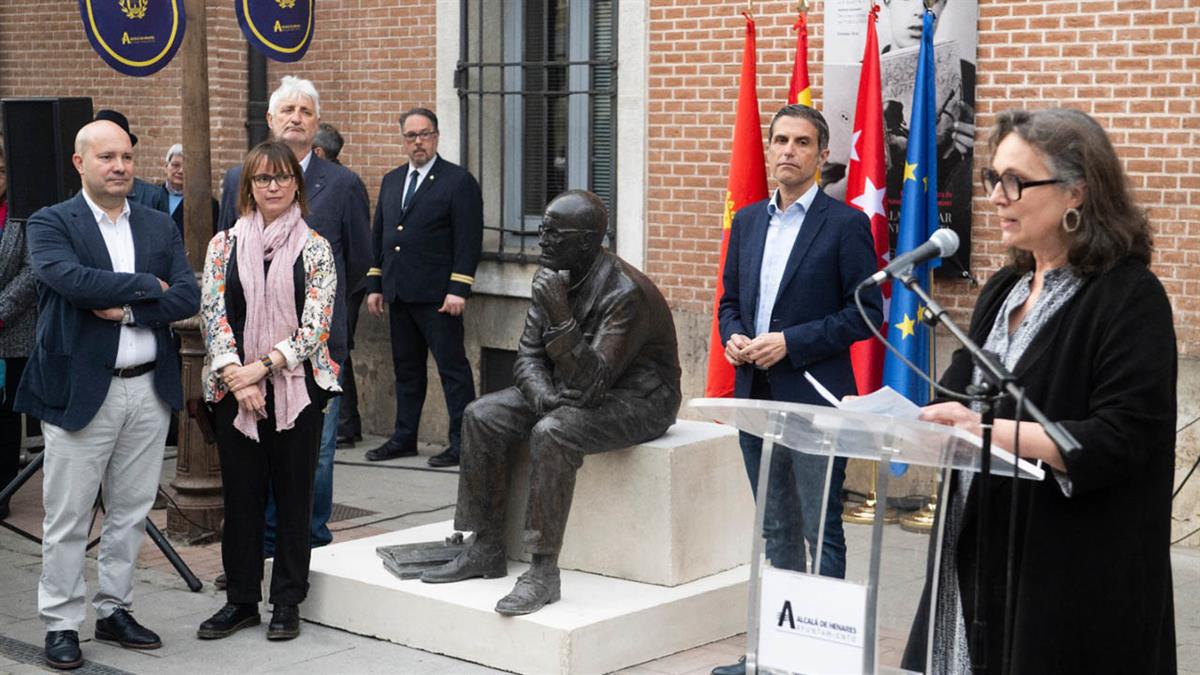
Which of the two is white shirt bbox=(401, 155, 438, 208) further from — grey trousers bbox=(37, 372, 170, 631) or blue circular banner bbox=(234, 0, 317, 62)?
grey trousers bbox=(37, 372, 170, 631)

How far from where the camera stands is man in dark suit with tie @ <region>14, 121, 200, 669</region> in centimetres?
598

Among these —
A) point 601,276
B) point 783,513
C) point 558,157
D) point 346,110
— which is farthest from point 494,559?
point 346,110

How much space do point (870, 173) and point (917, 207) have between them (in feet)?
1.04

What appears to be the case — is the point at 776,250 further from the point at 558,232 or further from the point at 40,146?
the point at 40,146

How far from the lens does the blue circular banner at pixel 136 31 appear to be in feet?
27.7

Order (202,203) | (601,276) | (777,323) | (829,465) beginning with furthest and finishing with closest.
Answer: (202,203) → (601,276) → (777,323) → (829,465)

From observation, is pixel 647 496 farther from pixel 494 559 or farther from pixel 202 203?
pixel 202 203

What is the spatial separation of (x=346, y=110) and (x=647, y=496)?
6287 millimetres

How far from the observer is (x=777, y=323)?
581 centimetres

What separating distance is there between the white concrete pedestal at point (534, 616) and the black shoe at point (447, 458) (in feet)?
11.1

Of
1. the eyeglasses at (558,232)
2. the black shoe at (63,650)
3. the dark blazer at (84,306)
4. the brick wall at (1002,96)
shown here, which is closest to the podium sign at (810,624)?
the eyeglasses at (558,232)

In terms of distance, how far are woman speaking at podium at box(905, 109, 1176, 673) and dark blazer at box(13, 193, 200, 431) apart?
3.54m

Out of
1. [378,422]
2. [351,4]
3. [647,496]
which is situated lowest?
[378,422]

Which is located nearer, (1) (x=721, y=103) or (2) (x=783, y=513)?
(2) (x=783, y=513)
